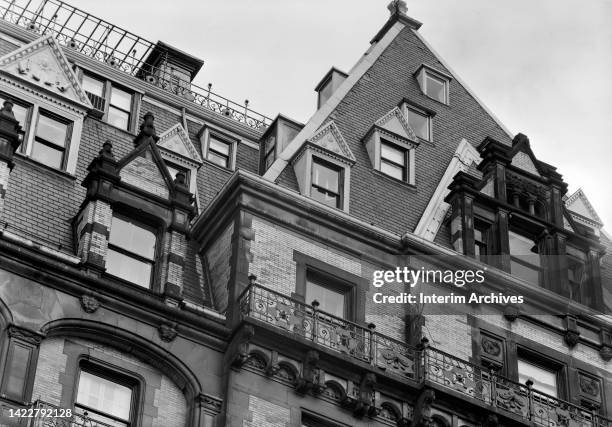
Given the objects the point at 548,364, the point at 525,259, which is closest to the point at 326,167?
the point at 525,259

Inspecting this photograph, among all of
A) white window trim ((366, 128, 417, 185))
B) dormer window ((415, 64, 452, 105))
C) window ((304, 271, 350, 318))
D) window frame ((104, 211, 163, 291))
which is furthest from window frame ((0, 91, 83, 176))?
dormer window ((415, 64, 452, 105))

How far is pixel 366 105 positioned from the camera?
48.6m

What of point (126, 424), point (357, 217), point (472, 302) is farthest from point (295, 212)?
point (126, 424)

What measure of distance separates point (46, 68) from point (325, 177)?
810 centimetres

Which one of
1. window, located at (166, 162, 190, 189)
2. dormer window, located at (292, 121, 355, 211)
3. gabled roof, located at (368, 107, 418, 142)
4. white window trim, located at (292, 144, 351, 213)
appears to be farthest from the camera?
gabled roof, located at (368, 107, 418, 142)

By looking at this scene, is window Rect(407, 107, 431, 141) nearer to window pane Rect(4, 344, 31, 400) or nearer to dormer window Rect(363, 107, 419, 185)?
dormer window Rect(363, 107, 419, 185)

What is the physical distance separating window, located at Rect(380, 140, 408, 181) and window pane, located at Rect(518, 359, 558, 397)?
6.75 meters

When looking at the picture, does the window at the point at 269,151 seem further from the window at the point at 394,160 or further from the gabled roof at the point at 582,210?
the gabled roof at the point at 582,210

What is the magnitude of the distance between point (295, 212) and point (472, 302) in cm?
537

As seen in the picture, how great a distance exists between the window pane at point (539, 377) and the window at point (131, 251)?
1046 centimetres

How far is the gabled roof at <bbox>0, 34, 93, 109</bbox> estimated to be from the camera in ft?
144

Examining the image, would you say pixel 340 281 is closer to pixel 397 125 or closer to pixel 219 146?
pixel 397 125

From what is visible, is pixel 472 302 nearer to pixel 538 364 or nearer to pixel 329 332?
pixel 538 364

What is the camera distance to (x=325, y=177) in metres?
45.2
